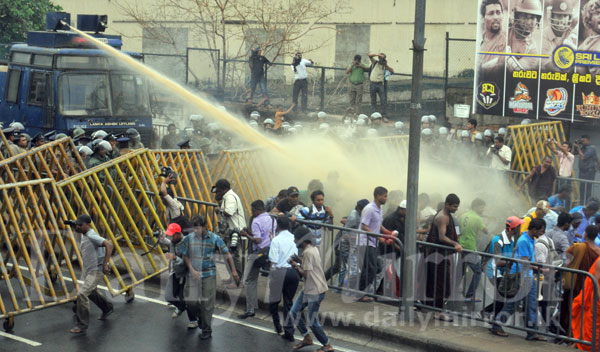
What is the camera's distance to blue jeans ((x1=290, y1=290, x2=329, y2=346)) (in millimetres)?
9672

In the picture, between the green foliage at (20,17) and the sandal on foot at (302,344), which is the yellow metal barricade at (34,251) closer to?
the sandal on foot at (302,344)

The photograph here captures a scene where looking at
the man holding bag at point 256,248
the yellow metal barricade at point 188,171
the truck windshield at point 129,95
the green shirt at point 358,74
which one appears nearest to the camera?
the man holding bag at point 256,248

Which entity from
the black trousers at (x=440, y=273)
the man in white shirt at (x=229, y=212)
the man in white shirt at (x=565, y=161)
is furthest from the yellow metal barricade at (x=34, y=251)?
the man in white shirt at (x=565, y=161)

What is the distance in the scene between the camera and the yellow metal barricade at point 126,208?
11.6 meters

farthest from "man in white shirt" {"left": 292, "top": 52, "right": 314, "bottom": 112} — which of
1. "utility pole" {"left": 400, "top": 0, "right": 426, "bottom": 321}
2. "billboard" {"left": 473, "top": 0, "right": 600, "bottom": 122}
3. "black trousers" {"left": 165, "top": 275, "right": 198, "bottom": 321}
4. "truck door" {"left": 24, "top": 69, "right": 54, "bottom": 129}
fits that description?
"black trousers" {"left": 165, "top": 275, "right": 198, "bottom": 321}

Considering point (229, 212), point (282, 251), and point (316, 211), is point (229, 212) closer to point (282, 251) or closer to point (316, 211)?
point (316, 211)

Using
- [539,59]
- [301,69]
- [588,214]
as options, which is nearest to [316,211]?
[588,214]

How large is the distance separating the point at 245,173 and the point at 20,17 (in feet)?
58.4

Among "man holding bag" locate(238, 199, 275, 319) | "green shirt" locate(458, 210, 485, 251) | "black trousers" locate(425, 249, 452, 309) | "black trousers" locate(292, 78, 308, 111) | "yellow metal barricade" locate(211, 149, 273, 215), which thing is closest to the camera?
"black trousers" locate(425, 249, 452, 309)

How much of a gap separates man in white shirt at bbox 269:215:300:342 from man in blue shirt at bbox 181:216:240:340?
2.38 ft

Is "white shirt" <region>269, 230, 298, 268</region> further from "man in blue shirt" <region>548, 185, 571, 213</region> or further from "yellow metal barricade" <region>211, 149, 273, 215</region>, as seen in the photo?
"man in blue shirt" <region>548, 185, 571, 213</region>

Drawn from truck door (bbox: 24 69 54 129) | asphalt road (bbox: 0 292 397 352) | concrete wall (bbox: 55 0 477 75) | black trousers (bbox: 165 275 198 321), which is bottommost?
asphalt road (bbox: 0 292 397 352)

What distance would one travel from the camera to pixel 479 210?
1198 centimetres

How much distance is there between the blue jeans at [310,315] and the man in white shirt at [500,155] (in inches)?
324
